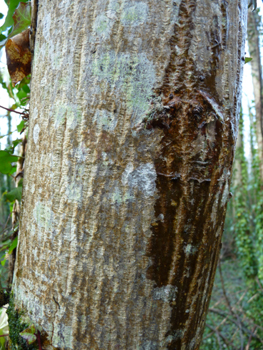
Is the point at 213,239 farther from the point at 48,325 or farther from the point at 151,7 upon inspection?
the point at 151,7

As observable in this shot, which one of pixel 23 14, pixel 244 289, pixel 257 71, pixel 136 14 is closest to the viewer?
pixel 136 14

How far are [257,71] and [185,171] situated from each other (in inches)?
255

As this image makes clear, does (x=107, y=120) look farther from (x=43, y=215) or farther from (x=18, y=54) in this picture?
(x=18, y=54)

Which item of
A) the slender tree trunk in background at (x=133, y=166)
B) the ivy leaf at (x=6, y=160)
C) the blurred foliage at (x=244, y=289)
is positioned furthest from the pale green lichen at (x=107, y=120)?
the blurred foliage at (x=244, y=289)

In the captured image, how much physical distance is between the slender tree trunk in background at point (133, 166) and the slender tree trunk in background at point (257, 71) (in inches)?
214

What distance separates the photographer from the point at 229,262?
10.8 metres

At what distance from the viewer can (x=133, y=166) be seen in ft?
1.92

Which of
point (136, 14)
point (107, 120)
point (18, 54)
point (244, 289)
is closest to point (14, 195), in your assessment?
point (18, 54)

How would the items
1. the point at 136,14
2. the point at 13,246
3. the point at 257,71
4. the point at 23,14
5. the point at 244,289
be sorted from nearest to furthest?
the point at 136,14
the point at 23,14
the point at 13,246
the point at 257,71
the point at 244,289

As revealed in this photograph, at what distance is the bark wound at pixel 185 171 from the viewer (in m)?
0.59

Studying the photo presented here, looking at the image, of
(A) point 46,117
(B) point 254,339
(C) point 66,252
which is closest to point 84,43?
(A) point 46,117

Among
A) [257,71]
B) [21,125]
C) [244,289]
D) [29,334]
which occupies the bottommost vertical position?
[244,289]

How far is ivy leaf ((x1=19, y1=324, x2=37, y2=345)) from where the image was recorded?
638 millimetres

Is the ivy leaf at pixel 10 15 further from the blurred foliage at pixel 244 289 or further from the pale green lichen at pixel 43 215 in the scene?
the blurred foliage at pixel 244 289
